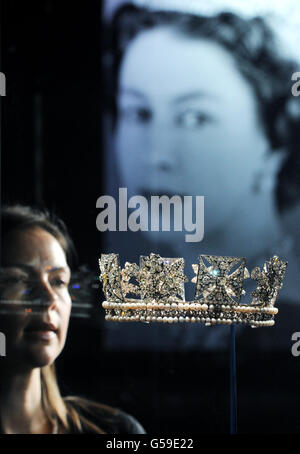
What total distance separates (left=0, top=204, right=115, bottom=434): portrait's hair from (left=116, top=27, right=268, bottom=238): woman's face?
246mm

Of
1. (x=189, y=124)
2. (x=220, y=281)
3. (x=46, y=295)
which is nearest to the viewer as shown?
(x=220, y=281)

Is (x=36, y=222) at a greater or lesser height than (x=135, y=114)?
lesser

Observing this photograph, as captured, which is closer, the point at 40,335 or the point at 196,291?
the point at 196,291

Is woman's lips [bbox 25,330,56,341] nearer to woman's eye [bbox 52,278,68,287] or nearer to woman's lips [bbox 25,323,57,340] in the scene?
woman's lips [bbox 25,323,57,340]

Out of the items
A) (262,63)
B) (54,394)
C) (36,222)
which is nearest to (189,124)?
(262,63)

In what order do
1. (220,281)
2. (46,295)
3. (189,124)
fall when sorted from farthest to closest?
1. (189,124)
2. (46,295)
3. (220,281)

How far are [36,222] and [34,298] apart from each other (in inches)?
8.3

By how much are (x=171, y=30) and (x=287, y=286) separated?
0.78 metres

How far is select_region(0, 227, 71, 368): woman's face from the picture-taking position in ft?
6.01

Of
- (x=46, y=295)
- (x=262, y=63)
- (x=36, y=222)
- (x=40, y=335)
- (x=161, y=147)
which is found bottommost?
(x=40, y=335)

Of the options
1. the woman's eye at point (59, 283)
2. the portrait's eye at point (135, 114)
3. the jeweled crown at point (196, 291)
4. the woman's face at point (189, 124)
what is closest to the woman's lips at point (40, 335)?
the woman's eye at point (59, 283)

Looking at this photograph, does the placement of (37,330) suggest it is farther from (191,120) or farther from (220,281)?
(191,120)

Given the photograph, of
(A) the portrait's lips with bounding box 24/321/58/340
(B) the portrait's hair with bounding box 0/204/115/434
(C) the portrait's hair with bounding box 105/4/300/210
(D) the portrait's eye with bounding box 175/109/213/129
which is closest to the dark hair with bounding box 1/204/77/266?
(B) the portrait's hair with bounding box 0/204/115/434

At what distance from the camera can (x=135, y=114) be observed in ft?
6.40
